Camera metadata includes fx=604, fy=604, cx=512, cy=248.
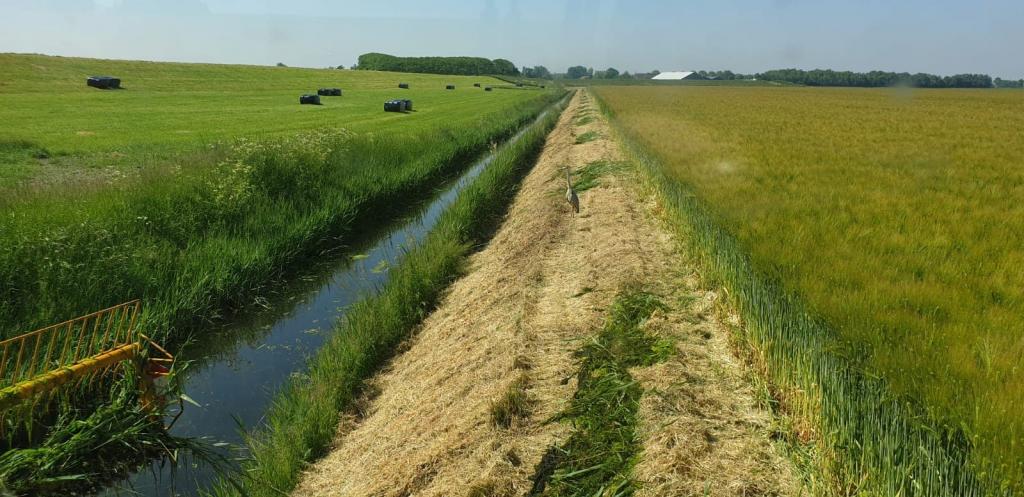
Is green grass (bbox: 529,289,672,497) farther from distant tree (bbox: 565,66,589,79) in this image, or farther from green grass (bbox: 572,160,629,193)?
distant tree (bbox: 565,66,589,79)

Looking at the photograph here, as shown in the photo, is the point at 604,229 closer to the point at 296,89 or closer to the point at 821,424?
the point at 821,424

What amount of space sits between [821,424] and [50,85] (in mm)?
44827

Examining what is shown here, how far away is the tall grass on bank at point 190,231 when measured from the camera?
641cm

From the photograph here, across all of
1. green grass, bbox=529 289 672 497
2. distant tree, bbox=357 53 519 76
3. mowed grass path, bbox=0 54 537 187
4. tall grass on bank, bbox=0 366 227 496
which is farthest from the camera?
distant tree, bbox=357 53 519 76

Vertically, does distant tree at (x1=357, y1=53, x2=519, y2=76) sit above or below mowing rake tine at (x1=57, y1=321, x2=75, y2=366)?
above

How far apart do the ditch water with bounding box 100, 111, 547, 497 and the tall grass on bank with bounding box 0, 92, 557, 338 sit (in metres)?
0.41

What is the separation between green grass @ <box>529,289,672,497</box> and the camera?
3834 millimetres

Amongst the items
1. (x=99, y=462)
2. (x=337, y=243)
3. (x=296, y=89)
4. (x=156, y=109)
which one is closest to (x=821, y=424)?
(x=99, y=462)

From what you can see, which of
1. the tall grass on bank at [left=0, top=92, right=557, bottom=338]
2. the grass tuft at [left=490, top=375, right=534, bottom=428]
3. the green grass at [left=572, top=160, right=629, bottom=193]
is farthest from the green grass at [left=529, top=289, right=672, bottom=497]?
the green grass at [left=572, top=160, right=629, bottom=193]

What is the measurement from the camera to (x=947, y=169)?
11.5 m

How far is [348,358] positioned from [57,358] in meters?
2.59

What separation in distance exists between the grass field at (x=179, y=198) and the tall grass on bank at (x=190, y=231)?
0.07 feet

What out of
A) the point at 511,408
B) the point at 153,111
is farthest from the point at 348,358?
the point at 153,111

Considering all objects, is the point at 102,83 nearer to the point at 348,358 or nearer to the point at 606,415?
the point at 348,358
